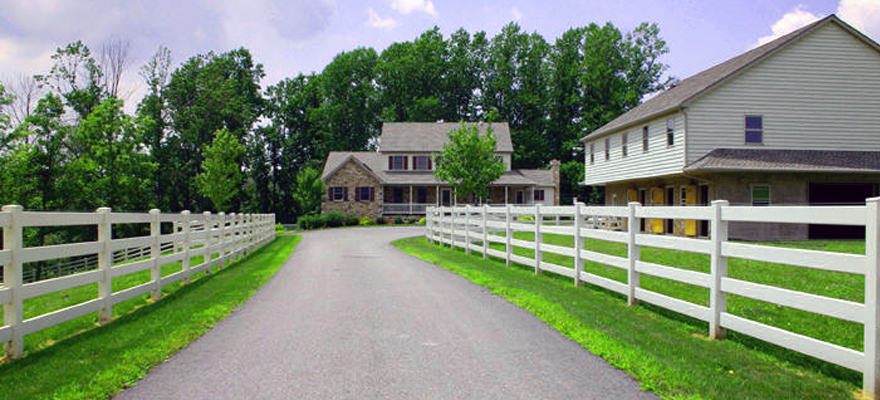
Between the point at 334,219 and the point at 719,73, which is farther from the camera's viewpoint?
the point at 334,219

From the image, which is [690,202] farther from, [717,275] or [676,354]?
[676,354]

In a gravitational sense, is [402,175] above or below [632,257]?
above

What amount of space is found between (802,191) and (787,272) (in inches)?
484

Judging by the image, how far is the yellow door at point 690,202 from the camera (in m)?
23.7

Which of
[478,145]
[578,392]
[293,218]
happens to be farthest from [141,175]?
[578,392]

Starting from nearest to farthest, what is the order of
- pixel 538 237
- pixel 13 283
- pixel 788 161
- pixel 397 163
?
pixel 13 283, pixel 538 237, pixel 788 161, pixel 397 163

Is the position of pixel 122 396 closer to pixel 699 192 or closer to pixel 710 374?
pixel 710 374

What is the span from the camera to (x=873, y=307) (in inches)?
167

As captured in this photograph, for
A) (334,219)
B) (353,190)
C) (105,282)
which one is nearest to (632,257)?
(105,282)

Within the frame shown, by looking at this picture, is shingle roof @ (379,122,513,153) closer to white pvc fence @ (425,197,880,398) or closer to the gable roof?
the gable roof

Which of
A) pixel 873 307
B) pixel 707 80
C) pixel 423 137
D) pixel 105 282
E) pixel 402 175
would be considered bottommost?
pixel 105 282

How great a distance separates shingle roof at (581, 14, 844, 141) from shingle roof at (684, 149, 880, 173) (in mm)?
2540

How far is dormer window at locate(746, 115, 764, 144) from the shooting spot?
23266 mm

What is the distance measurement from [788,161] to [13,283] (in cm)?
2392
